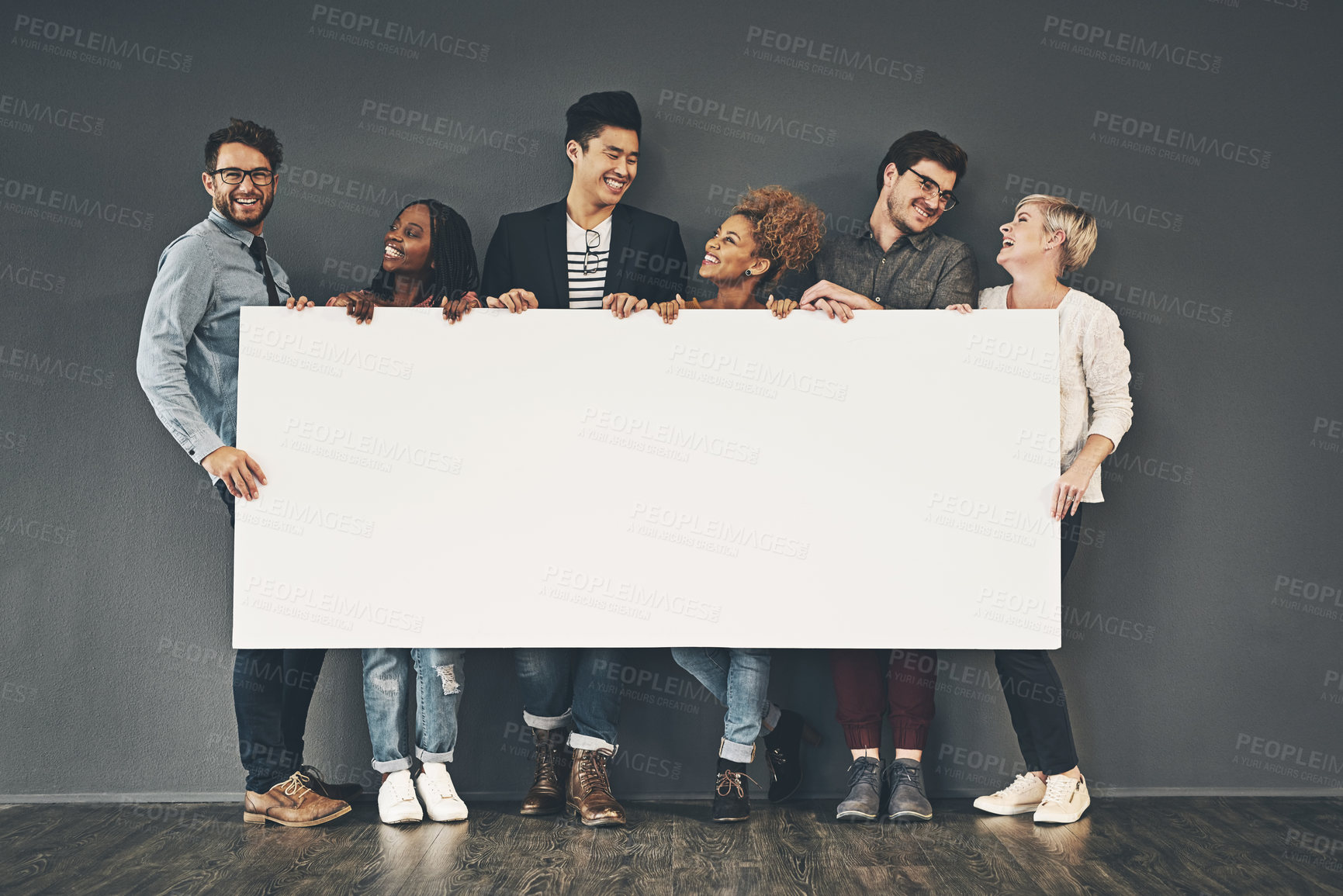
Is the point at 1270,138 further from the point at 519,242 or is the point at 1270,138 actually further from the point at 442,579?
the point at 442,579

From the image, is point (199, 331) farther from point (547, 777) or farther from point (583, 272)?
point (547, 777)

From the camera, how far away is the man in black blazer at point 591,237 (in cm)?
244

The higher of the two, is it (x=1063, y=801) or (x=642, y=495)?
(x=642, y=495)

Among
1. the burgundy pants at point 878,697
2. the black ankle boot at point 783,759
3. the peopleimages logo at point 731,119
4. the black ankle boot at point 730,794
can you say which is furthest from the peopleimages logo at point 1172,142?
the black ankle boot at point 730,794

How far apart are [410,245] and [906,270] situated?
135 centimetres

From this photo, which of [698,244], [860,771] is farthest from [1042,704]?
[698,244]

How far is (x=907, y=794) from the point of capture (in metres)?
2.35

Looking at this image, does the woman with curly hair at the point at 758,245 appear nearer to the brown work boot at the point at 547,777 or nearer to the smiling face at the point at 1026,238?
the smiling face at the point at 1026,238

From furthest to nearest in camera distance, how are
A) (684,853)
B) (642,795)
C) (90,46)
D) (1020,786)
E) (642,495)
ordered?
1. (90,46)
2. (642,795)
3. (1020,786)
4. (642,495)
5. (684,853)

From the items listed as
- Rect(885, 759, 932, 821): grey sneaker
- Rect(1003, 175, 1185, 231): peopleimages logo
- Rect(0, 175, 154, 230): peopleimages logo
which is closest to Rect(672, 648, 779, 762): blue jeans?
Rect(885, 759, 932, 821): grey sneaker

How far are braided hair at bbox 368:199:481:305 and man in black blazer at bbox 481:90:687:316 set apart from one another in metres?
0.05

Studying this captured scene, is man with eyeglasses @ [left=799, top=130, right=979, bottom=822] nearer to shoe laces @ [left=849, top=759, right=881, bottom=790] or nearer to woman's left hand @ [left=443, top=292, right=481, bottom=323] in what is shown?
shoe laces @ [left=849, top=759, right=881, bottom=790]

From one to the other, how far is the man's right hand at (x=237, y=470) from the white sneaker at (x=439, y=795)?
84 centimetres

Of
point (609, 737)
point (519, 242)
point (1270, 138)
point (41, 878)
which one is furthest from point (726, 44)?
point (41, 878)
